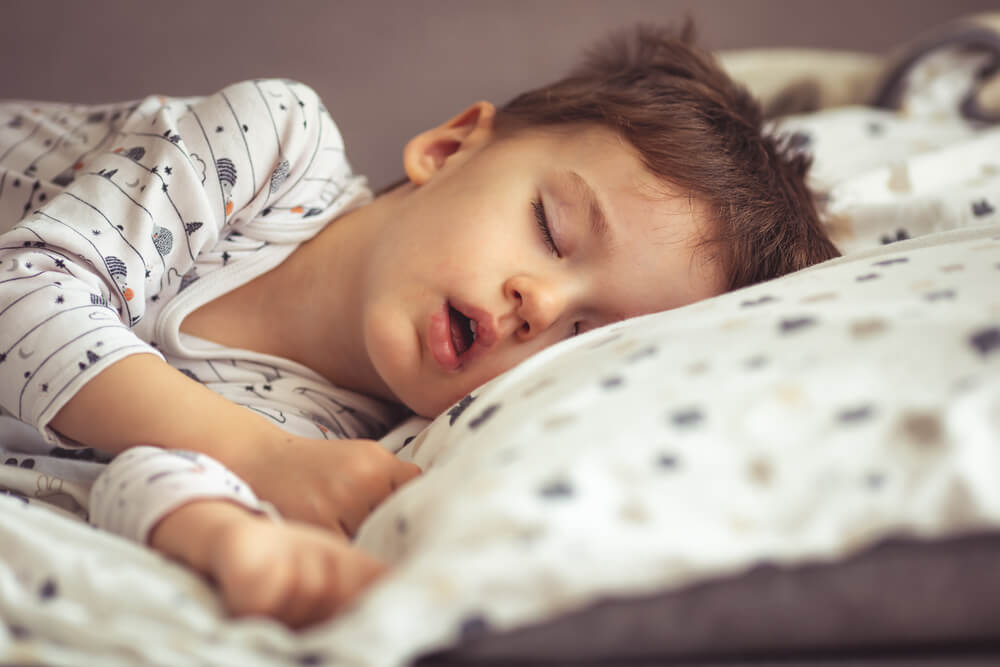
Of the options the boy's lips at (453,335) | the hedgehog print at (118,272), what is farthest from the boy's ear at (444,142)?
the hedgehog print at (118,272)

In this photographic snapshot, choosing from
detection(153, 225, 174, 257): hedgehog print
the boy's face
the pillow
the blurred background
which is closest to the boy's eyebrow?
the boy's face

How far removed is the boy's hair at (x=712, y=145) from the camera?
2.91ft

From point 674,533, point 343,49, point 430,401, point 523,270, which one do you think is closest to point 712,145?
point 523,270

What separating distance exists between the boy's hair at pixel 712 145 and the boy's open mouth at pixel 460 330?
0.27m

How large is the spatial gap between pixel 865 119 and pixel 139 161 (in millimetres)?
1195

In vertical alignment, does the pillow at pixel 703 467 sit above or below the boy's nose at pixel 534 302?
above

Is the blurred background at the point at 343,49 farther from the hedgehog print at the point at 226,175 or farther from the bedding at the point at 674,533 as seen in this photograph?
the bedding at the point at 674,533

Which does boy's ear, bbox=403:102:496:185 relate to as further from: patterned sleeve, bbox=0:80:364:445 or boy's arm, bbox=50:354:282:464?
boy's arm, bbox=50:354:282:464

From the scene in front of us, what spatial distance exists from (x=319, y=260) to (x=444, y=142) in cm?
24

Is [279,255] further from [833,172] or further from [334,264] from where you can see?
[833,172]

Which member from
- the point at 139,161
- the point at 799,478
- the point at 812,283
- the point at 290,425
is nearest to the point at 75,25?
the point at 139,161

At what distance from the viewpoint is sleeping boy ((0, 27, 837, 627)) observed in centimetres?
64

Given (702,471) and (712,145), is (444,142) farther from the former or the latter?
(702,471)

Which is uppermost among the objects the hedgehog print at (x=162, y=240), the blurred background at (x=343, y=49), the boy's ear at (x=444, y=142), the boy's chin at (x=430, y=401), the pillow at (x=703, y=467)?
the blurred background at (x=343, y=49)
